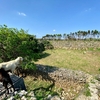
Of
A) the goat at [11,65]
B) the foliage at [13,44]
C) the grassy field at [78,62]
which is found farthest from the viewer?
the grassy field at [78,62]

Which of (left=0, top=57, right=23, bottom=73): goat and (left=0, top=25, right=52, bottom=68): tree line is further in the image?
(left=0, top=25, right=52, bottom=68): tree line

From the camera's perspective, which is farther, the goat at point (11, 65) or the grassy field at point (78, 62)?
the grassy field at point (78, 62)

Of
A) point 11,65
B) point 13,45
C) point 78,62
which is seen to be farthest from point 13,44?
point 78,62

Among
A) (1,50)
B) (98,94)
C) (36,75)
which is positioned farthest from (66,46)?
(98,94)

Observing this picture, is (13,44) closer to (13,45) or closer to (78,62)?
(13,45)

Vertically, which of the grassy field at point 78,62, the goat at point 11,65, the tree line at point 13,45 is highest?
the tree line at point 13,45

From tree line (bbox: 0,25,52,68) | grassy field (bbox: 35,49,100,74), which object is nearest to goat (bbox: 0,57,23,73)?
tree line (bbox: 0,25,52,68)

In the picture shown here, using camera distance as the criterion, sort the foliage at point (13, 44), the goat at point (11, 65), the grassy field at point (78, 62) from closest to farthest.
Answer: the goat at point (11, 65)
the foliage at point (13, 44)
the grassy field at point (78, 62)

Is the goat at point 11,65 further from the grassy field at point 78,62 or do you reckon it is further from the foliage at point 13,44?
the grassy field at point 78,62

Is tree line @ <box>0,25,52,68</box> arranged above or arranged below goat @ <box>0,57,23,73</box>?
above

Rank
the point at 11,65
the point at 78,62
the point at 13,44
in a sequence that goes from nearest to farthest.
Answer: the point at 11,65, the point at 13,44, the point at 78,62

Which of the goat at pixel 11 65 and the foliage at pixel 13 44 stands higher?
the foliage at pixel 13 44

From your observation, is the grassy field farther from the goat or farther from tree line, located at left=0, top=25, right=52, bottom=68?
the goat

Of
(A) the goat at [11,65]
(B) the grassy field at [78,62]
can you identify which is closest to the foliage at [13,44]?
(B) the grassy field at [78,62]
